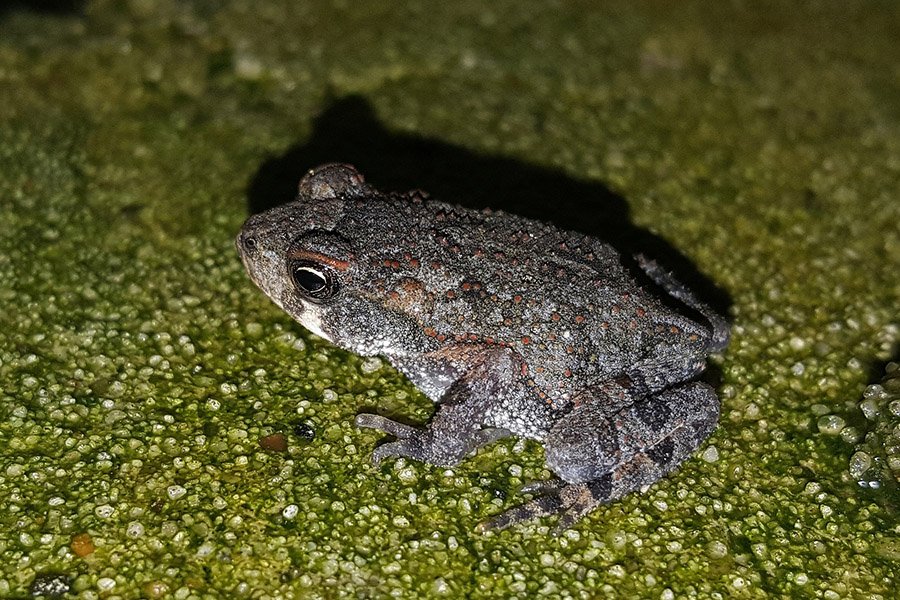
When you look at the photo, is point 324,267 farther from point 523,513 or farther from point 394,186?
point 394,186

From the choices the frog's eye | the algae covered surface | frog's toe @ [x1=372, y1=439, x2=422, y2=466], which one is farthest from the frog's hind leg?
the frog's eye

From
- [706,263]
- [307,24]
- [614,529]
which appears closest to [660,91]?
[706,263]

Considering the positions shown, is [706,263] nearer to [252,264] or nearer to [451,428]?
[451,428]

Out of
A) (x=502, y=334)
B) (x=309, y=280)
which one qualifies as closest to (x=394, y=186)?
(x=309, y=280)

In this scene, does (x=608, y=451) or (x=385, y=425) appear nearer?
(x=608, y=451)

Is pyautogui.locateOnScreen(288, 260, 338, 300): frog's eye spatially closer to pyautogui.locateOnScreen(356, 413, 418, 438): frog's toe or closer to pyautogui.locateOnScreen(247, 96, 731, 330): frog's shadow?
pyautogui.locateOnScreen(356, 413, 418, 438): frog's toe

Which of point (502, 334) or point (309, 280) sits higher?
point (502, 334)
